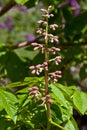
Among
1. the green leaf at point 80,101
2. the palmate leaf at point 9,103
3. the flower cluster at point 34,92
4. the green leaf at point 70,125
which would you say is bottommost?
the green leaf at point 70,125

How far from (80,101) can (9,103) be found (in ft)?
0.88

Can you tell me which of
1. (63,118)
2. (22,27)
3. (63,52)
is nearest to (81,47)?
(63,52)

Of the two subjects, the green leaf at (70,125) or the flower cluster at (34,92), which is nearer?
the flower cluster at (34,92)

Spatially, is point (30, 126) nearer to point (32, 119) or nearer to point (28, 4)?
point (32, 119)

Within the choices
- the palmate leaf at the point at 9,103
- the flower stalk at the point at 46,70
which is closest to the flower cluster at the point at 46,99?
the flower stalk at the point at 46,70

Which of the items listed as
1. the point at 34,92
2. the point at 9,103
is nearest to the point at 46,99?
the point at 34,92

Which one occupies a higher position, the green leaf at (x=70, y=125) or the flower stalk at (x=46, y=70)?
the flower stalk at (x=46, y=70)

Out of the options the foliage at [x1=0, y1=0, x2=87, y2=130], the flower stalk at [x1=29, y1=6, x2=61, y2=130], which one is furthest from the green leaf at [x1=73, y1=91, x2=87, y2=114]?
the flower stalk at [x1=29, y1=6, x2=61, y2=130]

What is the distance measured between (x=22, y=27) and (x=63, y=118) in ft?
23.5

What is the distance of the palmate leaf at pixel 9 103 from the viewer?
1.62 m

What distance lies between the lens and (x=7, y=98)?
167 cm

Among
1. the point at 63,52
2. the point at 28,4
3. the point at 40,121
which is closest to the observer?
the point at 40,121

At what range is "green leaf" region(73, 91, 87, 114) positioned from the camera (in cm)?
165

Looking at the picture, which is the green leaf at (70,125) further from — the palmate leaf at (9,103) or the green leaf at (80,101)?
the palmate leaf at (9,103)
